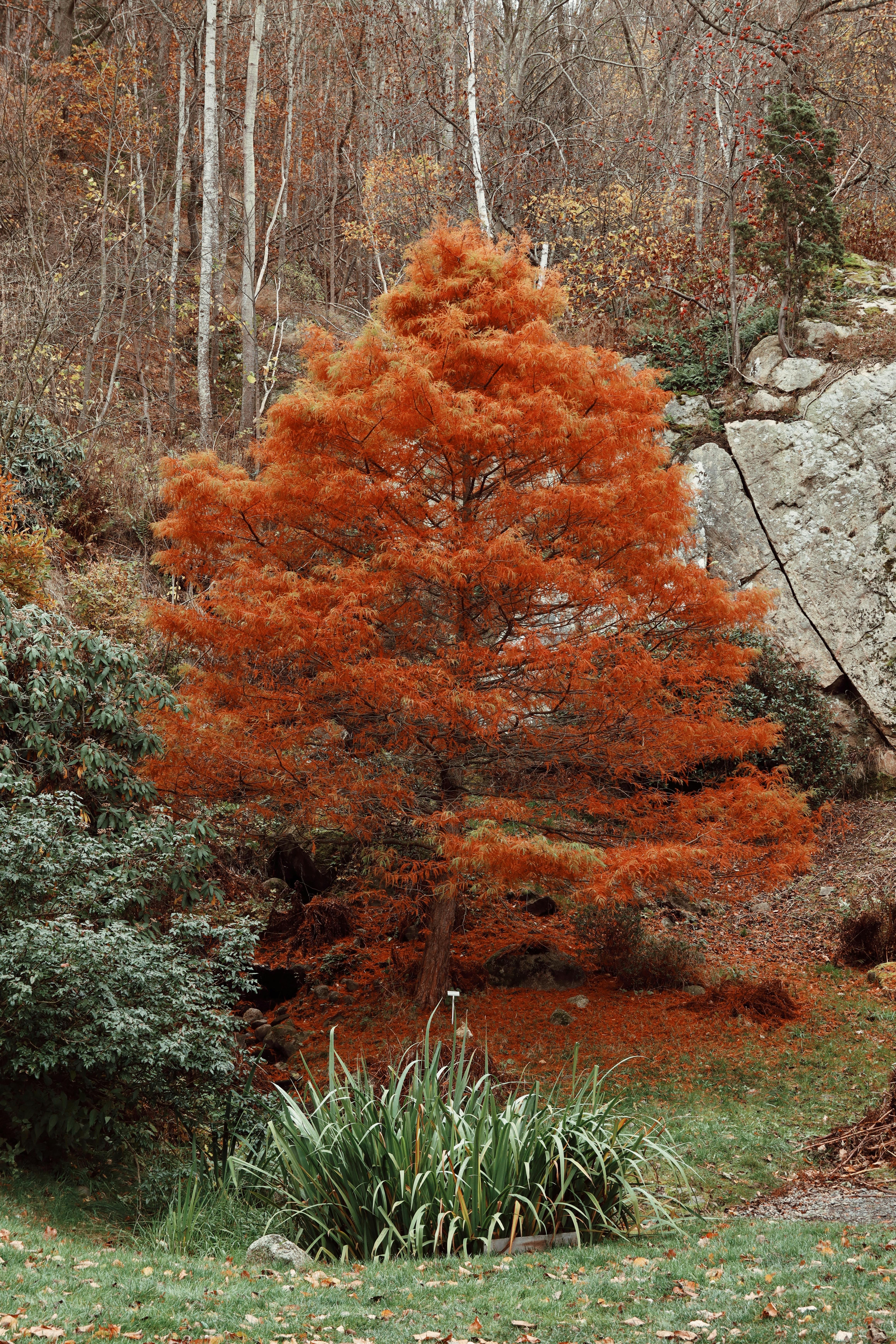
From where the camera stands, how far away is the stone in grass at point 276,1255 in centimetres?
514

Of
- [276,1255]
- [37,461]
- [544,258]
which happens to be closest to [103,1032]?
[276,1255]

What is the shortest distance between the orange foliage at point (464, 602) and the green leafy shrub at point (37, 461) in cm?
622

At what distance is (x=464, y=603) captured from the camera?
9.05 metres

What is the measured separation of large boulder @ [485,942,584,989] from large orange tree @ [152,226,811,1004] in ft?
8.23

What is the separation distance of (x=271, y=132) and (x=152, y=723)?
20820 millimetres

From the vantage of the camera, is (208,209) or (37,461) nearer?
(37,461)

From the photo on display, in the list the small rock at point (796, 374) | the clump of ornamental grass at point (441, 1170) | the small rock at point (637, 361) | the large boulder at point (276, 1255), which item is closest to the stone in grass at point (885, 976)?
the clump of ornamental grass at point (441, 1170)

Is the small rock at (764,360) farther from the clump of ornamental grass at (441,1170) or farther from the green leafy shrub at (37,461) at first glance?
the clump of ornamental grass at (441,1170)

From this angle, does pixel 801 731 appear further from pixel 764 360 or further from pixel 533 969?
pixel 764 360

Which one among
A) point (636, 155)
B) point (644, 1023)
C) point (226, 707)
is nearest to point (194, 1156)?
point (226, 707)

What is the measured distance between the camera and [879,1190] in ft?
21.0

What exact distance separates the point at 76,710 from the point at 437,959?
4.17 metres

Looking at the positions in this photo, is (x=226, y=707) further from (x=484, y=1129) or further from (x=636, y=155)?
(x=636, y=155)

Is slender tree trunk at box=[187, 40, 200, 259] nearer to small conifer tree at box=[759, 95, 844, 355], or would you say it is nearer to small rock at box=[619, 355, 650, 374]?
small rock at box=[619, 355, 650, 374]
